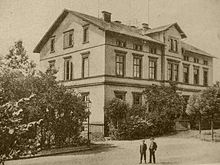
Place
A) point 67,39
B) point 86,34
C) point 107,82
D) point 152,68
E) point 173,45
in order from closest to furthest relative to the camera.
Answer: point 107,82 < point 67,39 < point 86,34 < point 152,68 < point 173,45

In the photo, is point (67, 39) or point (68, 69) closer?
point (67, 39)

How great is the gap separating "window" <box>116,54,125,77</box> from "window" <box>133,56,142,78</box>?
0.68m

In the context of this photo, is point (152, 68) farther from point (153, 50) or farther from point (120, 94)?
point (120, 94)

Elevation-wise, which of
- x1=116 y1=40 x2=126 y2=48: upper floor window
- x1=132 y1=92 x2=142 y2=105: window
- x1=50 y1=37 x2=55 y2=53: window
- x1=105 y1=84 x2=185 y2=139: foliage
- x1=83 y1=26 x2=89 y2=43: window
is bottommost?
x1=105 y1=84 x2=185 y2=139: foliage

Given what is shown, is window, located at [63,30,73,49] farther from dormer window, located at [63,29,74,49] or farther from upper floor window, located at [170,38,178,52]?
upper floor window, located at [170,38,178,52]

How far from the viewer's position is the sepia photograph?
6113mm

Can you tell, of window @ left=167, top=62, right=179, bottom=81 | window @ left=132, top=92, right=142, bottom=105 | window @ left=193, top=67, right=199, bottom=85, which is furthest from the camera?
window @ left=193, top=67, right=199, bottom=85

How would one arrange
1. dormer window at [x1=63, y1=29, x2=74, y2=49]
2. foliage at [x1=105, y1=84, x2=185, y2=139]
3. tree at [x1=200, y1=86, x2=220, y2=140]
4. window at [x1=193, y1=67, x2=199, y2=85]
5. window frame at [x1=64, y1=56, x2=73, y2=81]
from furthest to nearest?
1. window at [x1=193, y1=67, x2=199, y2=85]
2. window frame at [x1=64, y1=56, x2=73, y2=81]
3. dormer window at [x1=63, y1=29, x2=74, y2=49]
4. foliage at [x1=105, y1=84, x2=185, y2=139]
5. tree at [x1=200, y1=86, x2=220, y2=140]

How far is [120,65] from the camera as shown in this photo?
13.2 metres

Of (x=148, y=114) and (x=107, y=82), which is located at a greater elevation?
(x=107, y=82)

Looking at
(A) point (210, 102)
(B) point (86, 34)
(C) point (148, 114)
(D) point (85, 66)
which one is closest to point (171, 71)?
(C) point (148, 114)

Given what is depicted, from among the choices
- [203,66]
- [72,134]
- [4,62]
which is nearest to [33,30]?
[4,62]

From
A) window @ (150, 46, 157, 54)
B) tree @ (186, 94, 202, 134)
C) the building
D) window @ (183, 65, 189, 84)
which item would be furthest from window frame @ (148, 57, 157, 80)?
tree @ (186, 94, 202, 134)

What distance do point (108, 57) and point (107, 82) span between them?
930 millimetres
